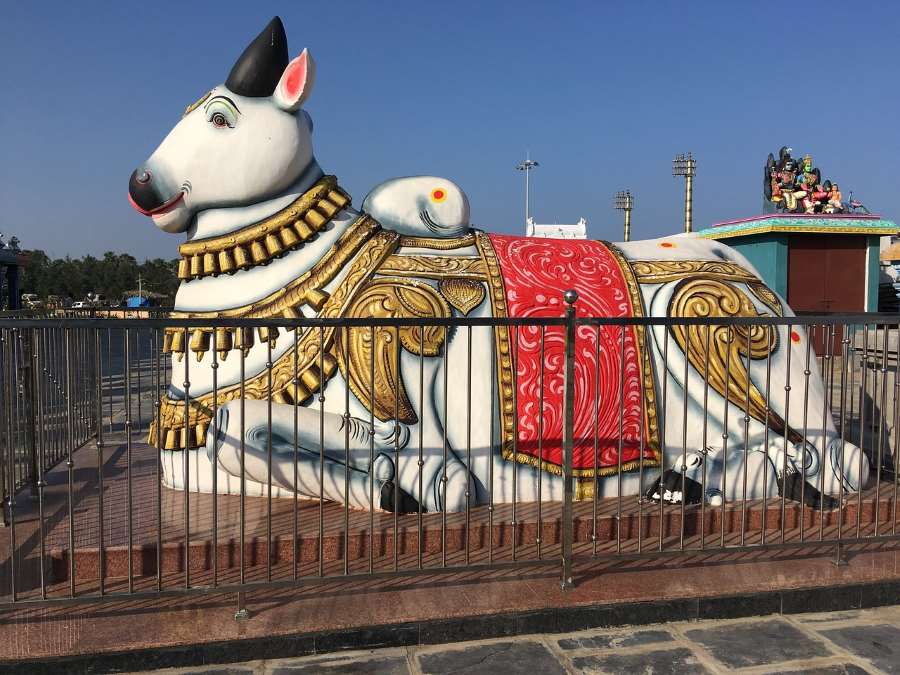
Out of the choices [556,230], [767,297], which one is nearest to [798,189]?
[556,230]

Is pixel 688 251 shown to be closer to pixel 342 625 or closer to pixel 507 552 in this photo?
pixel 507 552

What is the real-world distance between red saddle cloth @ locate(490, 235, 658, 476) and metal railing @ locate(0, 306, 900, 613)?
0.06 feet

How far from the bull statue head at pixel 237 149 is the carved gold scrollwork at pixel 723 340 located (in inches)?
97.6

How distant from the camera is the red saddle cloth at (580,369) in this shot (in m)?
4.04

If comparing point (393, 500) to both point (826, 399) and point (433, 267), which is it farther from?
point (826, 399)

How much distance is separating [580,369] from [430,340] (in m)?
0.87

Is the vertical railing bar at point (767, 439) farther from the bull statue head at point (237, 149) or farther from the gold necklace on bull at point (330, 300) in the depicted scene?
the bull statue head at point (237, 149)

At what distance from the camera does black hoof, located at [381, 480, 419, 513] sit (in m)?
3.78

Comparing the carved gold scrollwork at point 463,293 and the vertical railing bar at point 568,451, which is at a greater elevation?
the carved gold scrollwork at point 463,293

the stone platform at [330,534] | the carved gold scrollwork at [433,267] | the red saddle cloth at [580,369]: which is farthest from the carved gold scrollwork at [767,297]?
the carved gold scrollwork at [433,267]

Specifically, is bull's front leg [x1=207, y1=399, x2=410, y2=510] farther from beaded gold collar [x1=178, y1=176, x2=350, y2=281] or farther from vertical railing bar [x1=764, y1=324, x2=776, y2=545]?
vertical railing bar [x1=764, y1=324, x2=776, y2=545]

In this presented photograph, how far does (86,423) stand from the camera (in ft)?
20.5

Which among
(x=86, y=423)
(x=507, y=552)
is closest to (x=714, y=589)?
(x=507, y=552)

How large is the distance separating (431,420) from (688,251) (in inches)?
83.3
